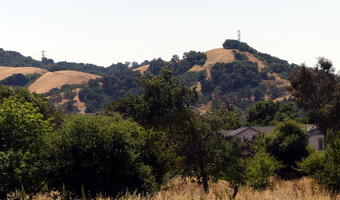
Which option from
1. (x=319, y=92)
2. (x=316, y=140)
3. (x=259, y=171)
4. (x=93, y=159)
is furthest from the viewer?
(x=316, y=140)

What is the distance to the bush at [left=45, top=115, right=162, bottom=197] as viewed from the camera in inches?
867

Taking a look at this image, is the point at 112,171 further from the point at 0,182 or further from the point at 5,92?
the point at 5,92

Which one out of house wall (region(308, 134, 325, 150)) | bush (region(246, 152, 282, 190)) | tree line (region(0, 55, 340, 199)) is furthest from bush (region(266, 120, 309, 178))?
house wall (region(308, 134, 325, 150))

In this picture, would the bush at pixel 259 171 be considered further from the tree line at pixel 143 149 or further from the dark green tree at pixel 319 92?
the dark green tree at pixel 319 92

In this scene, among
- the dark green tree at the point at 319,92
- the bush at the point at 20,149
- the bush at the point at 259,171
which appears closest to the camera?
the bush at the point at 20,149

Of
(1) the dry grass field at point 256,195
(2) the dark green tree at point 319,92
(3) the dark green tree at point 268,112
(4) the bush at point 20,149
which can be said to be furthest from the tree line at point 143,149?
(3) the dark green tree at point 268,112

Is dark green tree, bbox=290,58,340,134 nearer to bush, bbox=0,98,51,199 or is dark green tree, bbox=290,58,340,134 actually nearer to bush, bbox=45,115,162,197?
bush, bbox=45,115,162,197

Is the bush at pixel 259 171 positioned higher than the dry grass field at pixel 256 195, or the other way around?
the dry grass field at pixel 256 195

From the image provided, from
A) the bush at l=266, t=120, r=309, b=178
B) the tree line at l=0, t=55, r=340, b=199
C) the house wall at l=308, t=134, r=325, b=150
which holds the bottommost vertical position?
the house wall at l=308, t=134, r=325, b=150

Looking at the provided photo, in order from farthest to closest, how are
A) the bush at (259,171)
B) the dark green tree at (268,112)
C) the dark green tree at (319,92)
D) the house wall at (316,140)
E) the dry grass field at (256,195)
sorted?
the dark green tree at (268,112), the house wall at (316,140), the dark green tree at (319,92), the bush at (259,171), the dry grass field at (256,195)

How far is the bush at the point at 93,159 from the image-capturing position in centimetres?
2202

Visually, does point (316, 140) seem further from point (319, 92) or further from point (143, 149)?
point (143, 149)

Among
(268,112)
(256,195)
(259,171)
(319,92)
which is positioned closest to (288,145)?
(259,171)

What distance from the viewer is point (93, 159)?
22.2m
